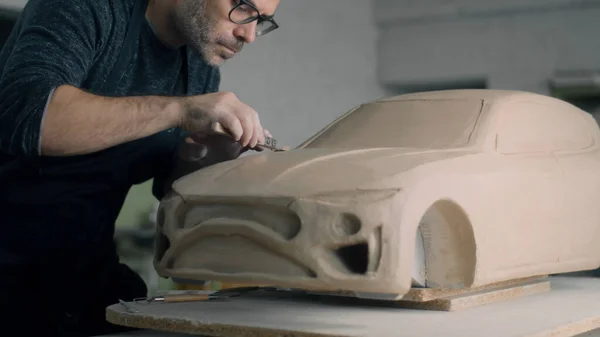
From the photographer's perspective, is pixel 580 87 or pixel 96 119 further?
pixel 580 87

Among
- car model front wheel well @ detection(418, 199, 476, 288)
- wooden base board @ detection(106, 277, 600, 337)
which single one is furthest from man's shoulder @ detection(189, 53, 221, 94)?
car model front wheel well @ detection(418, 199, 476, 288)

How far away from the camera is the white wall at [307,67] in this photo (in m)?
5.54

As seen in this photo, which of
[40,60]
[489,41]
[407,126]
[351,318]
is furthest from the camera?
[489,41]

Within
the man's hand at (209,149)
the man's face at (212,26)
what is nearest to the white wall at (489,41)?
the man's face at (212,26)

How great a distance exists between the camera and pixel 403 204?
2072 mm

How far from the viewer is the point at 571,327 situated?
2.12 m

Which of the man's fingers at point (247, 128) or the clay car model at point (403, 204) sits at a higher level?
the man's fingers at point (247, 128)

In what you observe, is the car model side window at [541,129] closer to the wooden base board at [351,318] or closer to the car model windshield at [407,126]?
the car model windshield at [407,126]

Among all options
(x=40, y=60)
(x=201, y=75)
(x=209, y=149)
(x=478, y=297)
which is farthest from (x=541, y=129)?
(x=40, y=60)

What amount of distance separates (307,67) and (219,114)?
388cm

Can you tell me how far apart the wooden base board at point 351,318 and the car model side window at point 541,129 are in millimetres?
497

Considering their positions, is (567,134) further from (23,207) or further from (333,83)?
(333,83)

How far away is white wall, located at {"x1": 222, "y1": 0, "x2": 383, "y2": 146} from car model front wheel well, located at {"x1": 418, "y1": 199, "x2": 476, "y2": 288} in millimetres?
3054

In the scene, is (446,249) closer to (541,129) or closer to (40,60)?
(541,129)
